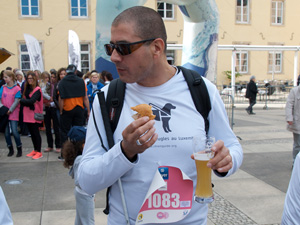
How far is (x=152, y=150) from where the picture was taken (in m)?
1.57

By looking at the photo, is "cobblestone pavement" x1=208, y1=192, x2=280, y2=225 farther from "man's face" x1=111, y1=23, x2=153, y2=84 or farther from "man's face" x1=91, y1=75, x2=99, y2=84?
"man's face" x1=91, y1=75, x2=99, y2=84

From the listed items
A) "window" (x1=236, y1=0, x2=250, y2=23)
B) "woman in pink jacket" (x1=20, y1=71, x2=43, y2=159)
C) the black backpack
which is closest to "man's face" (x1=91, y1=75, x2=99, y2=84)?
"woman in pink jacket" (x1=20, y1=71, x2=43, y2=159)

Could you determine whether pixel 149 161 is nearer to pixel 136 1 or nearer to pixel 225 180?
pixel 225 180

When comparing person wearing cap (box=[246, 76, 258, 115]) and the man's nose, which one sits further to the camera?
person wearing cap (box=[246, 76, 258, 115])

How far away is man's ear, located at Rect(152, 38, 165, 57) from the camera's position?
1.62 m

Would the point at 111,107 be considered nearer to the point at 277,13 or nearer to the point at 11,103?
the point at 11,103

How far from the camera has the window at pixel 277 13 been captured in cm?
2712

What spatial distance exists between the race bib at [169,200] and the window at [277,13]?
92.8 feet

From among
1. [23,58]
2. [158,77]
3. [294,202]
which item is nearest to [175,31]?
[23,58]

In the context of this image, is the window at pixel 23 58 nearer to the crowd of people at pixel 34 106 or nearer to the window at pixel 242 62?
the window at pixel 242 62

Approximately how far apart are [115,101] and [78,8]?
890 inches

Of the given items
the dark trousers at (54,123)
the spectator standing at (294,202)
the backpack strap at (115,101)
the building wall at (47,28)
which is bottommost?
the dark trousers at (54,123)

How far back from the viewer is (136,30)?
156 centimetres

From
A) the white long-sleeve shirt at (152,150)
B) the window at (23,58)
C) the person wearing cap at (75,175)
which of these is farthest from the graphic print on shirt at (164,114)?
the window at (23,58)
